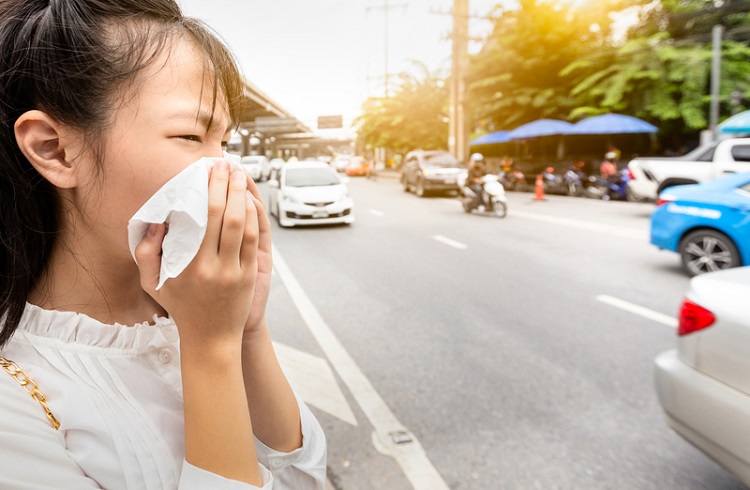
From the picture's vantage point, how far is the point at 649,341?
4594 millimetres

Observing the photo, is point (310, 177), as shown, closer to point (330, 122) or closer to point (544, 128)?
point (544, 128)

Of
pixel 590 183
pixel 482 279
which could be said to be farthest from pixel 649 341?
pixel 590 183

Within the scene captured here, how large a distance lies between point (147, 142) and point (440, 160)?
20247 mm

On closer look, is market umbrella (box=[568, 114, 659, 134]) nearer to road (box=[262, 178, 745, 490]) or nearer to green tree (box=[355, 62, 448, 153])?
road (box=[262, 178, 745, 490])

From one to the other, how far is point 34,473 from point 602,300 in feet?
19.2

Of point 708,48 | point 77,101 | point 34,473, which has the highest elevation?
point 708,48

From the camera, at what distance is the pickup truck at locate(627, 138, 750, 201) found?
11617 mm

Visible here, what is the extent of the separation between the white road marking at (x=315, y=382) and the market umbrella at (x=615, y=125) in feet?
57.1

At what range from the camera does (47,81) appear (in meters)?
0.92

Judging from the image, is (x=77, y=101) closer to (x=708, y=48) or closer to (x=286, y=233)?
(x=286, y=233)

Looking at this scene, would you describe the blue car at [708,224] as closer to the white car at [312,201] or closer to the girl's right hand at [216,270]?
the white car at [312,201]

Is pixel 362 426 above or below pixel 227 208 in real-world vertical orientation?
below

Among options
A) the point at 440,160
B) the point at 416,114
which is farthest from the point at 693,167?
the point at 416,114

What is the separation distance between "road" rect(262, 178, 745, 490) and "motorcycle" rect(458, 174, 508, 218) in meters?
4.17
